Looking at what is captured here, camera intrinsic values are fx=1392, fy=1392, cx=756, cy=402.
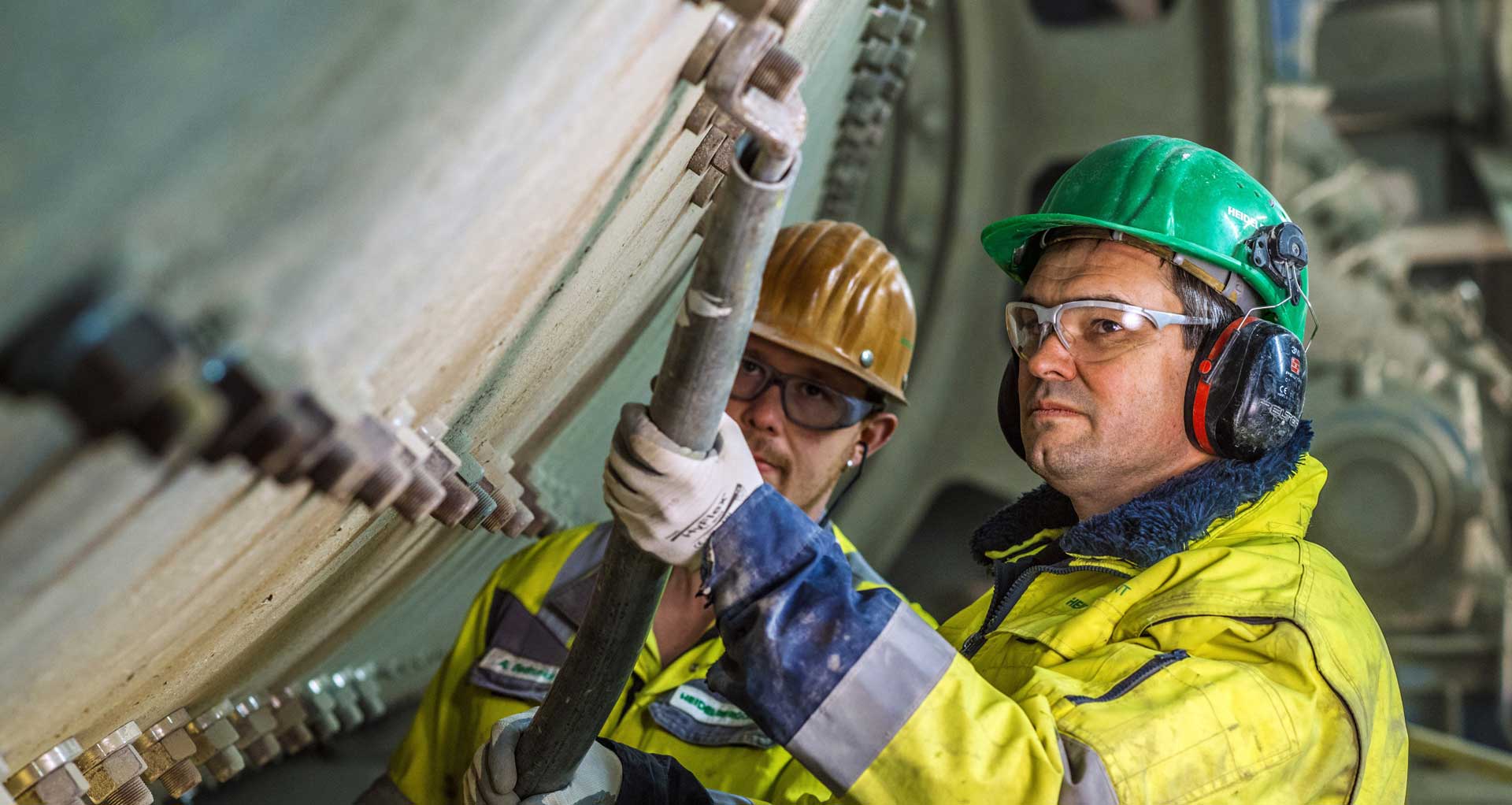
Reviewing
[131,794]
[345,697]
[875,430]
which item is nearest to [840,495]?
[875,430]

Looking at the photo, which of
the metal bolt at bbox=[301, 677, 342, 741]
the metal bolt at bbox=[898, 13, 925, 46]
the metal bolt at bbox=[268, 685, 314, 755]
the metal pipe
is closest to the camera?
the metal bolt at bbox=[268, 685, 314, 755]

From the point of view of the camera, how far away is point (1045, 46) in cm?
427

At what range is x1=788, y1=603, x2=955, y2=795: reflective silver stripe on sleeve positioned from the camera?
4.59 feet

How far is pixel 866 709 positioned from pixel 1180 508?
57 centimetres

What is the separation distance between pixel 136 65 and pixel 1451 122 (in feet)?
27.1

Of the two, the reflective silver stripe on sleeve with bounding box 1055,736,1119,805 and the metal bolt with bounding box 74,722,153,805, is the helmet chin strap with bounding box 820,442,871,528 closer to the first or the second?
the reflective silver stripe on sleeve with bounding box 1055,736,1119,805

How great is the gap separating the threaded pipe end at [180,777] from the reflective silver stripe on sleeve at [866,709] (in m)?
0.90

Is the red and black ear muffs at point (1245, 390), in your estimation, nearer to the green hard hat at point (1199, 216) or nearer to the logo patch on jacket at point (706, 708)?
the green hard hat at point (1199, 216)

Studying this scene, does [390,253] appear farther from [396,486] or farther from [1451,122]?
[1451,122]

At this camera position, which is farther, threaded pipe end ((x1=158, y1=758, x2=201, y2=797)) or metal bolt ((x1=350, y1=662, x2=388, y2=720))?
metal bolt ((x1=350, y1=662, x2=388, y2=720))

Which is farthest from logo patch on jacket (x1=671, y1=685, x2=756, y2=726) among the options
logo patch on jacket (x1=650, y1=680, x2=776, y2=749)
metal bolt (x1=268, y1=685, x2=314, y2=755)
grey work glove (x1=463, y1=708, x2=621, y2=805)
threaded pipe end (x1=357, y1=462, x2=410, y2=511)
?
threaded pipe end (x1=357, y1=462, x2=410, y2=511)

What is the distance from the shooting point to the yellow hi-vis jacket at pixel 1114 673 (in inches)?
55.2

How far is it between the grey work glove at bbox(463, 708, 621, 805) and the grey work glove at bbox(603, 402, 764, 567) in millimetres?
484

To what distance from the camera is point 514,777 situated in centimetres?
174
